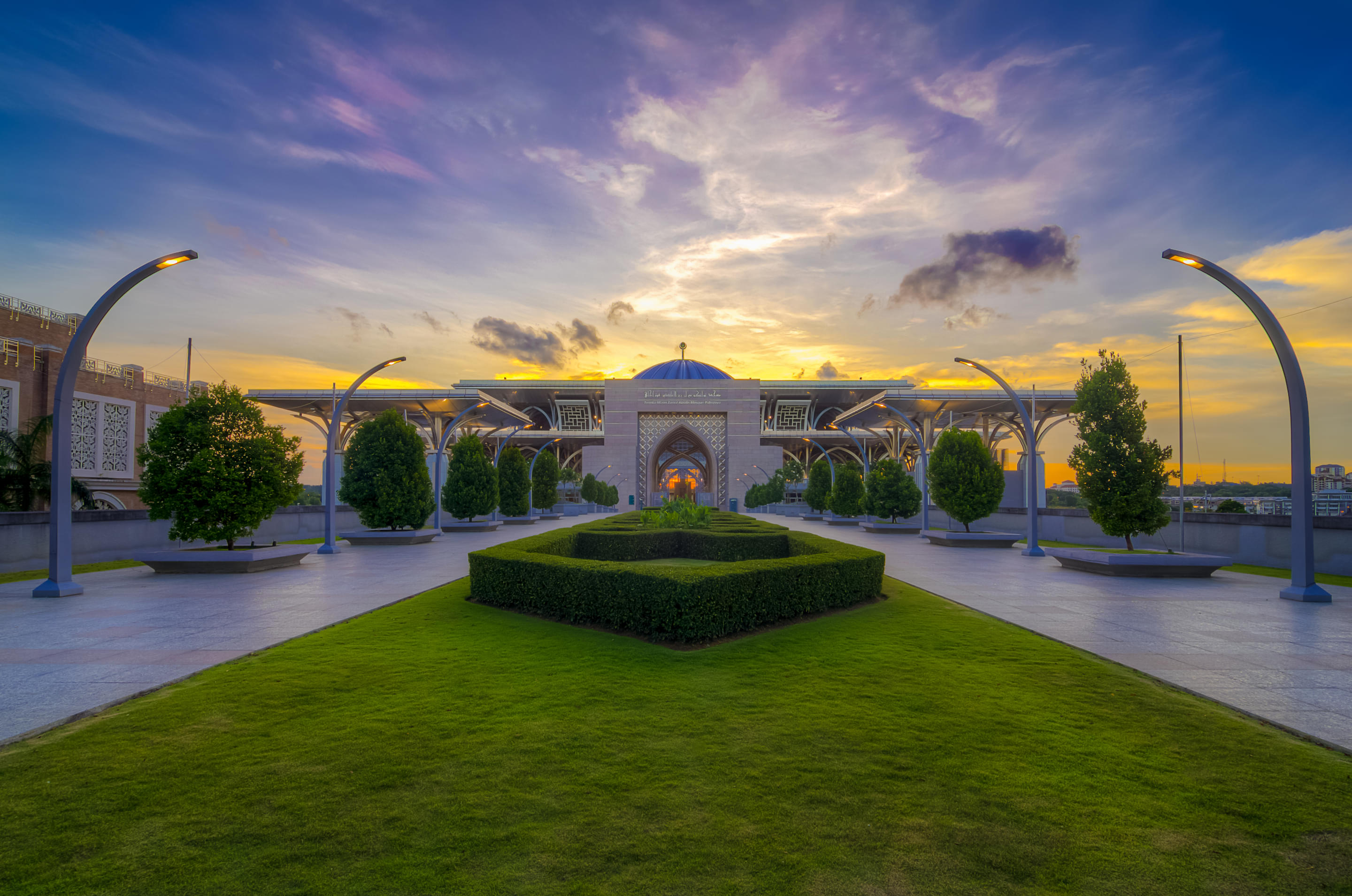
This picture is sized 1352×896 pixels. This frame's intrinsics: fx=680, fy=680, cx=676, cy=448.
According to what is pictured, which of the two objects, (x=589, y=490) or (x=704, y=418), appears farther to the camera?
(x=704, y=418)

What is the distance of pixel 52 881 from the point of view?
113 inches

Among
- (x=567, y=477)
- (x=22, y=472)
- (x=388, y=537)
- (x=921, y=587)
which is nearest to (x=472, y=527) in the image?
(x=388, y=537)

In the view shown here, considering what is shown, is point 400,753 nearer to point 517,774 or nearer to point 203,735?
point 517,774

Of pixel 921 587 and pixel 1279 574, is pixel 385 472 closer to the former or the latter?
pixel 921 587

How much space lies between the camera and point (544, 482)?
3794cm

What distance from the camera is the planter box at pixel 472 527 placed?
2728 centimetres

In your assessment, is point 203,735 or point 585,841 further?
point 203,735

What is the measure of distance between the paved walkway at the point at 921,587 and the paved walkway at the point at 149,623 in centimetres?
3

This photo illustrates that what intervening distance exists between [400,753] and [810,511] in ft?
142

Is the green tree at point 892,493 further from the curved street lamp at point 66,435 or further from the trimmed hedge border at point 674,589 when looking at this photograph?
the curved street lamp at point 66,435

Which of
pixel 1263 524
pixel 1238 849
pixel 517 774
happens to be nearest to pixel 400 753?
pixel 517 774

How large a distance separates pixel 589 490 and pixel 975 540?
37291 millimetres

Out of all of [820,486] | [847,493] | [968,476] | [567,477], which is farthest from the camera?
[567,477]

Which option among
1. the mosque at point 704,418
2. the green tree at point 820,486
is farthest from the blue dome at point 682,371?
the green tree at point 820,486
